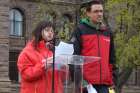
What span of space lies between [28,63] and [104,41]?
3.64ft

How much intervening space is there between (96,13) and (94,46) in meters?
0.45

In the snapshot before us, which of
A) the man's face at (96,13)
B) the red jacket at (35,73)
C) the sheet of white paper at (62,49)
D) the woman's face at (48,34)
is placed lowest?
the red jacket at (35,73)

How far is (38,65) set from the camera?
27.6 feet

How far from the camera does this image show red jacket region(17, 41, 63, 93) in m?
8.42

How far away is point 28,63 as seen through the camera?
8.48 m

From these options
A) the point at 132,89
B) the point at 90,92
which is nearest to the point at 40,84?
the point at 90,92

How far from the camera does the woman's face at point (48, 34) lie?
8.60 meters

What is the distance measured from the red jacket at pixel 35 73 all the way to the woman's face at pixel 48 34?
90 mm

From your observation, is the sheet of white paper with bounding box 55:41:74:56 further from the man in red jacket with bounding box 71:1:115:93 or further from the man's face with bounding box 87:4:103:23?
the man's face with bounding box 87:4:103:23

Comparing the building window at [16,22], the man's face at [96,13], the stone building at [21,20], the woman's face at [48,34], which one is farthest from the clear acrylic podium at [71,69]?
the building window at [16,22]

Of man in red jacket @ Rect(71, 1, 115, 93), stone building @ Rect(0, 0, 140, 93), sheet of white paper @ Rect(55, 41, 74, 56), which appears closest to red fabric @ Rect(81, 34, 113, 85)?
man in red jacket @ Rect(71, 1, 115, 93)

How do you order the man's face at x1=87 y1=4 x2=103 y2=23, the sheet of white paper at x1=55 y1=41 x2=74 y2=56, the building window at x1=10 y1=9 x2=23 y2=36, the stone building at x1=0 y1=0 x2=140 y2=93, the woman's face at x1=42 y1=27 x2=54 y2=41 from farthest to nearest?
the building window at x1=10 y1=9 x2=23 y2=36 → the stone building at x1=0 y1=0 x2=140 y2=93 → the man's face at x1=87 y1=4 x2=103 y2=23 → the woman's face at x1=42 y1=27 x2=54 y2=41 → the sheet of white paper at x1=55 y1=41 x2=74 y2=56

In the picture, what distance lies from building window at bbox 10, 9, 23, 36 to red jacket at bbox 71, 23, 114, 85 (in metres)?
34.3

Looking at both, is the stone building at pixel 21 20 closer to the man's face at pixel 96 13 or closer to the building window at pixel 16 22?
the building window at pixel 16 22
